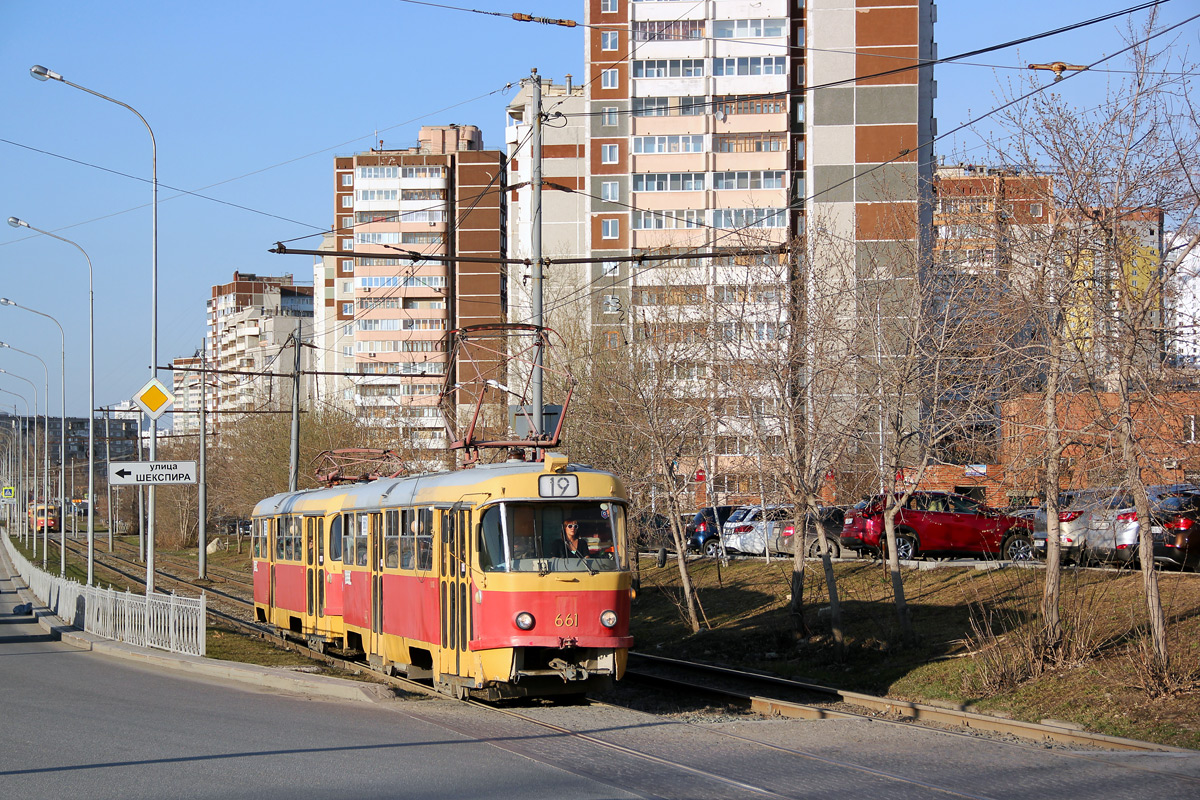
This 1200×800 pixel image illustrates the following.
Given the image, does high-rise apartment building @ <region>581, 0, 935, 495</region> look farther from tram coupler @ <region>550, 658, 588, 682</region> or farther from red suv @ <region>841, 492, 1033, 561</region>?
tram coupler @ <region>550, 658, 588, 682</region>

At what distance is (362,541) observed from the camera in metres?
18.4

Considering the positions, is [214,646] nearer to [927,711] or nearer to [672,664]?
[672,664]

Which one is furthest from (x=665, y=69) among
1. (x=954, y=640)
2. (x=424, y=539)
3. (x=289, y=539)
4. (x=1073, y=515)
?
(x=424, y=539)

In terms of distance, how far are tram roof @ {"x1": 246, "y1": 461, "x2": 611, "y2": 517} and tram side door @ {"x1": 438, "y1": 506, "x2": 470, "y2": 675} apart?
0.34m

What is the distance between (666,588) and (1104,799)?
23.1 metres

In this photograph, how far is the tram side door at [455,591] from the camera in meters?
13.7

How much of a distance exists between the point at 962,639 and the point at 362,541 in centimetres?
984

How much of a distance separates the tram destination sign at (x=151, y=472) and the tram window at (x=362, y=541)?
352 cm

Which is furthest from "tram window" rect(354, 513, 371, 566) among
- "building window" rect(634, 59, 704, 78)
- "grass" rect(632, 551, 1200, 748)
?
"building window" rect(634, 59, 704, 78)

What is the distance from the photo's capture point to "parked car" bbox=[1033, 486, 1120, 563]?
1451cm

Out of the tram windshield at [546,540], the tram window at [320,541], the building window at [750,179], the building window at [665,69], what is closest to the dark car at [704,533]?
the tram window at [320,541]

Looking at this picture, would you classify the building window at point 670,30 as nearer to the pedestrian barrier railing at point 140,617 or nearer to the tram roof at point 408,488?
the tram roof at point 408,488

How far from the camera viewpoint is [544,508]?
531 inches

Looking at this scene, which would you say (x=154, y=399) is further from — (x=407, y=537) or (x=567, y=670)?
(x=567, y=670)
